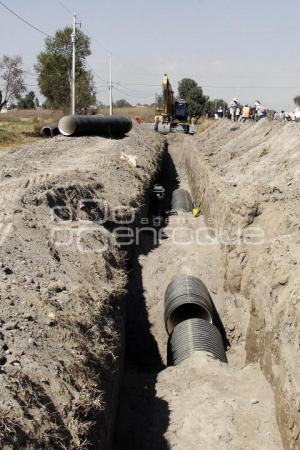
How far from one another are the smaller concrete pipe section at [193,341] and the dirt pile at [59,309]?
1476mm

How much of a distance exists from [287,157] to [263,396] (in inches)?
289

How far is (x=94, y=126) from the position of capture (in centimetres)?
1866

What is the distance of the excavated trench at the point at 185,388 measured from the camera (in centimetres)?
609

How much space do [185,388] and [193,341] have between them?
108 centimetres

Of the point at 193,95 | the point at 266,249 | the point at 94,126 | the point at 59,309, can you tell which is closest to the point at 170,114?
the point at 94,126

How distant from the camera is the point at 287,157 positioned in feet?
41.0

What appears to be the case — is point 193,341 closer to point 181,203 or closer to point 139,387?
point 139,387

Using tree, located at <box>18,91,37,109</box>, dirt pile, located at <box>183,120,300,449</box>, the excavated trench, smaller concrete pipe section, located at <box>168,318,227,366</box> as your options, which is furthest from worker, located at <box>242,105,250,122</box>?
tree, located at <box>18,91,37,109</box>

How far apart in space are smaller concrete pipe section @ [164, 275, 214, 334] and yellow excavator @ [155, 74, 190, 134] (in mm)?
23018

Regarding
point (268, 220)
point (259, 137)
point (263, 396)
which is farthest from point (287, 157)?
point (263, 396)

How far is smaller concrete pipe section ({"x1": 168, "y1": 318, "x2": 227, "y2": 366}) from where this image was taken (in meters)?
7.96

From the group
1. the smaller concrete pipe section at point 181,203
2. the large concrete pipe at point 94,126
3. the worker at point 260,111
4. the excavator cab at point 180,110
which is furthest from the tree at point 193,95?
the smaller concrete pipe section at point 181,203

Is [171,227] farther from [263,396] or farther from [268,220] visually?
[263,396]

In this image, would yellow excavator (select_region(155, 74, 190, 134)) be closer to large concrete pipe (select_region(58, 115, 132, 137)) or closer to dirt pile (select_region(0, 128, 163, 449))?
large concrete pipe (select_region(58, 115, 132, 137))
